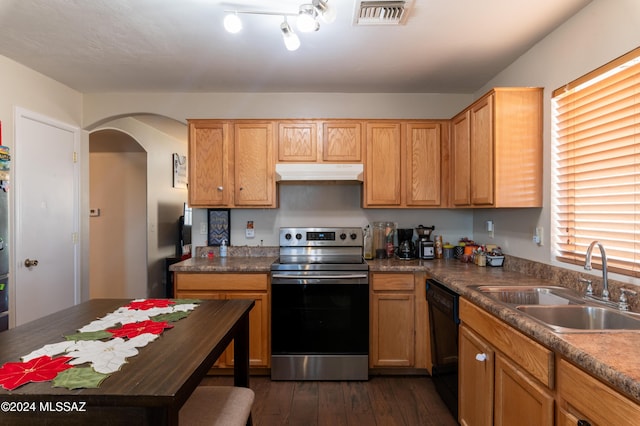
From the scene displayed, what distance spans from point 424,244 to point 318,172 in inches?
46.2

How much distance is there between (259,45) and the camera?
2232 millimetres

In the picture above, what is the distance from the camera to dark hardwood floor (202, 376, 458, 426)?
81.7 inches

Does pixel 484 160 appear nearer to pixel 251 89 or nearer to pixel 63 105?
pixel 251 89

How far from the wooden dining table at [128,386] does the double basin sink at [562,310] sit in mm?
Result: 1290

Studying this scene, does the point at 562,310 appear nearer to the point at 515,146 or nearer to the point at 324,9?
the point at 515,146

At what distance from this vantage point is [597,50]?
1.71 meters

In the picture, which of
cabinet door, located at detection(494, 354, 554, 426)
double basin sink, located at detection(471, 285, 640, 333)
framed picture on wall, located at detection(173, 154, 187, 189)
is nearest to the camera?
cabinet door, located at detection(494, 354, 554, 426)

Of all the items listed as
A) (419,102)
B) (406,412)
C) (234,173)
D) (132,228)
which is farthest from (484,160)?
(132,228)

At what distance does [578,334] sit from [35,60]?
149 inches

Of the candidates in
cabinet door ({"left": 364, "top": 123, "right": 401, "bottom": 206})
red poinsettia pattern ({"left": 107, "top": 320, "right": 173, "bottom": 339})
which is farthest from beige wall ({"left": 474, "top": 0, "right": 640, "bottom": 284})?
red poinsettia pattern ({"left": 107, "top": 320, "right": 173, "bottom": 339})

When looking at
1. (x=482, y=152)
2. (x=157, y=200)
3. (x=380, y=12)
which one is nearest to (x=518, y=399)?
(x=482, y=152)

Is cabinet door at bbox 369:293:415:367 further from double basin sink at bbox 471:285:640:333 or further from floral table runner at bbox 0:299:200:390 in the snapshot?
floral table runner at bbox 0:299:200:390

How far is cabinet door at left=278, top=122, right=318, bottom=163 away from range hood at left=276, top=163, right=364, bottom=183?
133 millimetres

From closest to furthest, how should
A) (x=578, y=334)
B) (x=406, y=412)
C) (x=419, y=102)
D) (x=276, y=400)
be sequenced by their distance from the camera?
1. (x=578, y=334)
2. (x=406, y=412)
3. (x=276, y=400)
4. (x=419, y=102)
